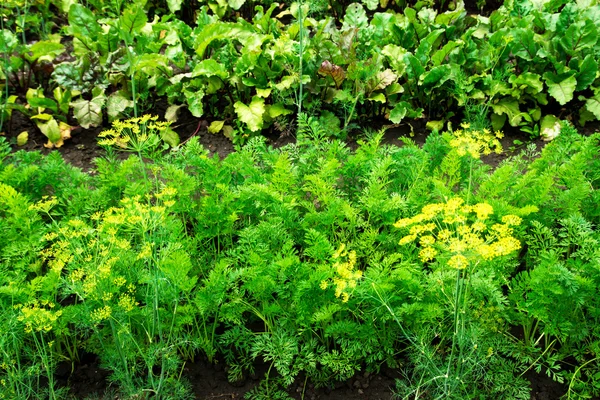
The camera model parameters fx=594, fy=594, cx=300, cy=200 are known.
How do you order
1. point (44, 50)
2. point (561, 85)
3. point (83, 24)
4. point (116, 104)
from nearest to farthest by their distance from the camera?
point (561, 85), point (116, 104), point (44, 50), point (83, 24)

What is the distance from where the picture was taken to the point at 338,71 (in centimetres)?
516

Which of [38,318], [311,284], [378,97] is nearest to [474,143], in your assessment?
[311,284]

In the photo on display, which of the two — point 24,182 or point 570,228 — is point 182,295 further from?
point 570,228

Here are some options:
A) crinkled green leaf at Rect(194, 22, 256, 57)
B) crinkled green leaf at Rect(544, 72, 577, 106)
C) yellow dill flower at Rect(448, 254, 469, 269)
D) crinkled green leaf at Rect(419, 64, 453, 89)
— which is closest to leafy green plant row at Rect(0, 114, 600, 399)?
yellow dill flower at Rect(448, 254, 469, 269)

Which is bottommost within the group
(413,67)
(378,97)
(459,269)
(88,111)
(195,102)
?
(88,111)

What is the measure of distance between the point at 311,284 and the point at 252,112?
2.63m

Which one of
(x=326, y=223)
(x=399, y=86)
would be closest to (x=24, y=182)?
(x=326, y=223)

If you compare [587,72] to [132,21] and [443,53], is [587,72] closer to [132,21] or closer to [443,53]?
[443,53]

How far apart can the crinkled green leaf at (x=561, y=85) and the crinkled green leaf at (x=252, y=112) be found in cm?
248

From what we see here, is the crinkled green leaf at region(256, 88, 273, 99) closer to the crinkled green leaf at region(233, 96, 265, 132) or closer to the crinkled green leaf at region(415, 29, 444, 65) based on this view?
the crinkled green leaf at region(233, 96, 265, 132)

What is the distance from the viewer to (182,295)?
10.5 ft

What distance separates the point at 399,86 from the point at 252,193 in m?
2.34

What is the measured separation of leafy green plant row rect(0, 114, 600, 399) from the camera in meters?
2.81

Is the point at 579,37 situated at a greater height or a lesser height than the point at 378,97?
greater
